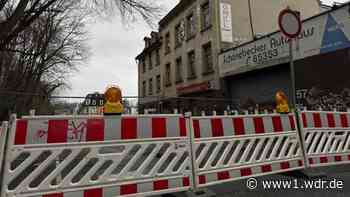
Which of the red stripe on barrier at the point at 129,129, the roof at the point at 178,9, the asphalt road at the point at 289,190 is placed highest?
the roof at the point at 178,9

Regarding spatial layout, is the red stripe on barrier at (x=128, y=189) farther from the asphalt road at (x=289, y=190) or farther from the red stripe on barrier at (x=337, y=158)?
the red stripe on barrier at (x=337, y=158)

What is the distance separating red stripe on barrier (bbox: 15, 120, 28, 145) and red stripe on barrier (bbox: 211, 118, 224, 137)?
2446 millimetres

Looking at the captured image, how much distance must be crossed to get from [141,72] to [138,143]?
30.9 m

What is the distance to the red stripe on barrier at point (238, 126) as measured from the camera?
410cm

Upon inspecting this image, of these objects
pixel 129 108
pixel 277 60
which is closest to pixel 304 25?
pixel 277 60

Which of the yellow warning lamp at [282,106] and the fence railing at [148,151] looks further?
the yellow warning lamp at [282,106]

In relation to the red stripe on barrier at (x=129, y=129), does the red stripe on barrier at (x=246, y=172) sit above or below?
below

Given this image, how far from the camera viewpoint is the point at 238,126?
4129mm

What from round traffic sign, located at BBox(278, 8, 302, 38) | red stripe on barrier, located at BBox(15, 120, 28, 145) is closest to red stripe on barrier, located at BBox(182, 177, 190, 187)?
red stripe on barrier, located at BBox(15, 120, 28, 145)

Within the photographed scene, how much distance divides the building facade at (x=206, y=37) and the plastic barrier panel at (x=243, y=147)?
10.00 m

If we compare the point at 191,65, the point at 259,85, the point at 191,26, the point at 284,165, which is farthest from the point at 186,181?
the point at 191,26

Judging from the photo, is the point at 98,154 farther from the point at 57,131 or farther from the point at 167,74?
the point at 167,74

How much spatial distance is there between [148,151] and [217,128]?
44.2 inches

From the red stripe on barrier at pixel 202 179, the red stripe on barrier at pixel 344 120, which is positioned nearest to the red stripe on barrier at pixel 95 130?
the red stripe on barrier at pixel 202 179
